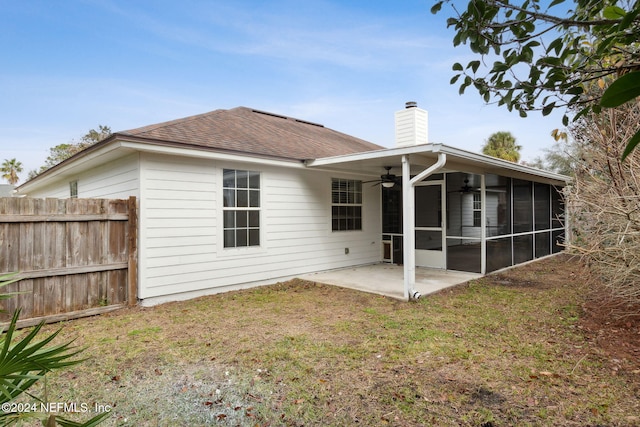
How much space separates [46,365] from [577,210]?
6209 mm

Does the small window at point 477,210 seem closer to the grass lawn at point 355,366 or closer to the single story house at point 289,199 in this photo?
the single story house at point 289,199

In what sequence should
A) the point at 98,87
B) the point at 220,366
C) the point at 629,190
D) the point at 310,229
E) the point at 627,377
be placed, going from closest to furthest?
the point at 627,377
the point at 220,366
the point at 629,190
the point at 310,229
the point at 98,87

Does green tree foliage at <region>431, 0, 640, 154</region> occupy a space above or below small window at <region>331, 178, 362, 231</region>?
above

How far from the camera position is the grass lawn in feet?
9.27

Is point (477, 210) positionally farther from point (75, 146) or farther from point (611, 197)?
point (75, 146)

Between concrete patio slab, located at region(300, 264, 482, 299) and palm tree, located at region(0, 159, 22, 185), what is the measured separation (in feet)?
115

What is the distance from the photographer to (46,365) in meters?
1.22

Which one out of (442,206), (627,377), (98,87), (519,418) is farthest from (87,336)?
(98,87)

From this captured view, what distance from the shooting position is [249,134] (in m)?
8.46

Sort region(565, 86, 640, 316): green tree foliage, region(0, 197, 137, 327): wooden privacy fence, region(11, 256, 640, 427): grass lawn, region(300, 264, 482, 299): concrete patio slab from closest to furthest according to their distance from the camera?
1. region(11, 256, 640, 427): grass lawn
2. region(565, 86, 640, 316): green tree foliage
3. region(0, 197, 137, 327): wooden privacy fence
4. region(300, 264, 482, 299): concrete patio slab

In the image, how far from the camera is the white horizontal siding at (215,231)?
602 cm

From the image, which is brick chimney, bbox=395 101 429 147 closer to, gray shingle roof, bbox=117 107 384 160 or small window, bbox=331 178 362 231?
small window, bbox=331 178 362 231

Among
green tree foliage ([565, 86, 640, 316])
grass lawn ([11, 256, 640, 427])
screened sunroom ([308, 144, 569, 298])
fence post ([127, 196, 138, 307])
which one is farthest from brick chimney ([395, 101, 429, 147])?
fence post ([127, 196, 138, 307])

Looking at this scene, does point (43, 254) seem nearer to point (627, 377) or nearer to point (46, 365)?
point (46, 365)
